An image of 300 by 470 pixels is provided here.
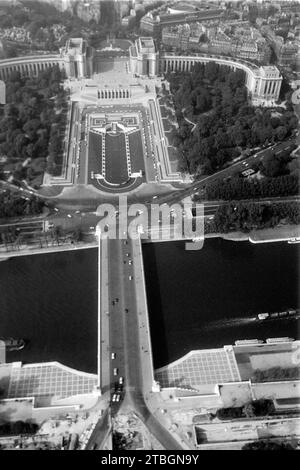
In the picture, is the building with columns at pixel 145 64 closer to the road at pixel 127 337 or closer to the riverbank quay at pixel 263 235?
the riverbank quay at pixel 263 235

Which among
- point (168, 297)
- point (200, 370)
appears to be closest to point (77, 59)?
point (168, 297)

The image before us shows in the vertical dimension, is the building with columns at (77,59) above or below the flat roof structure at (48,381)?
above

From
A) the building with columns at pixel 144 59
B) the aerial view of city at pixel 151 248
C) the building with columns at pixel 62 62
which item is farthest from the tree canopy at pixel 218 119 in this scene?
the building with columns at pixel 62 62

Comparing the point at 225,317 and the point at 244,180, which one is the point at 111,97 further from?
the point at 225,317

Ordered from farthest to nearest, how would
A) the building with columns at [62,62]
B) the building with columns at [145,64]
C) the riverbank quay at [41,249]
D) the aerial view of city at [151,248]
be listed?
the building with columns at [62,62]
the building with columns at [145,64]
the riverbank quay at [41,249]
the aerial view of city at [151,248]

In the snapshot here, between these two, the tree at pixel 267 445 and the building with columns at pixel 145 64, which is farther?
the building with columns at pixel 145 64

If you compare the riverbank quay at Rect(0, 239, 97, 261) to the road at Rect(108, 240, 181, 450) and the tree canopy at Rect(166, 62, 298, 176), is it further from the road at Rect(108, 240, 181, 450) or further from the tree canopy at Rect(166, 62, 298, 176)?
the tree canopy at Rect(166, 62, 298, 176)

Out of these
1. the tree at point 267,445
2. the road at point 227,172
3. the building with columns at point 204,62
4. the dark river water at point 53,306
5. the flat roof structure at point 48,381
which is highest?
the building with columns at point 204,62

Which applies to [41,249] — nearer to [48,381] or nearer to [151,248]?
[151,248]
